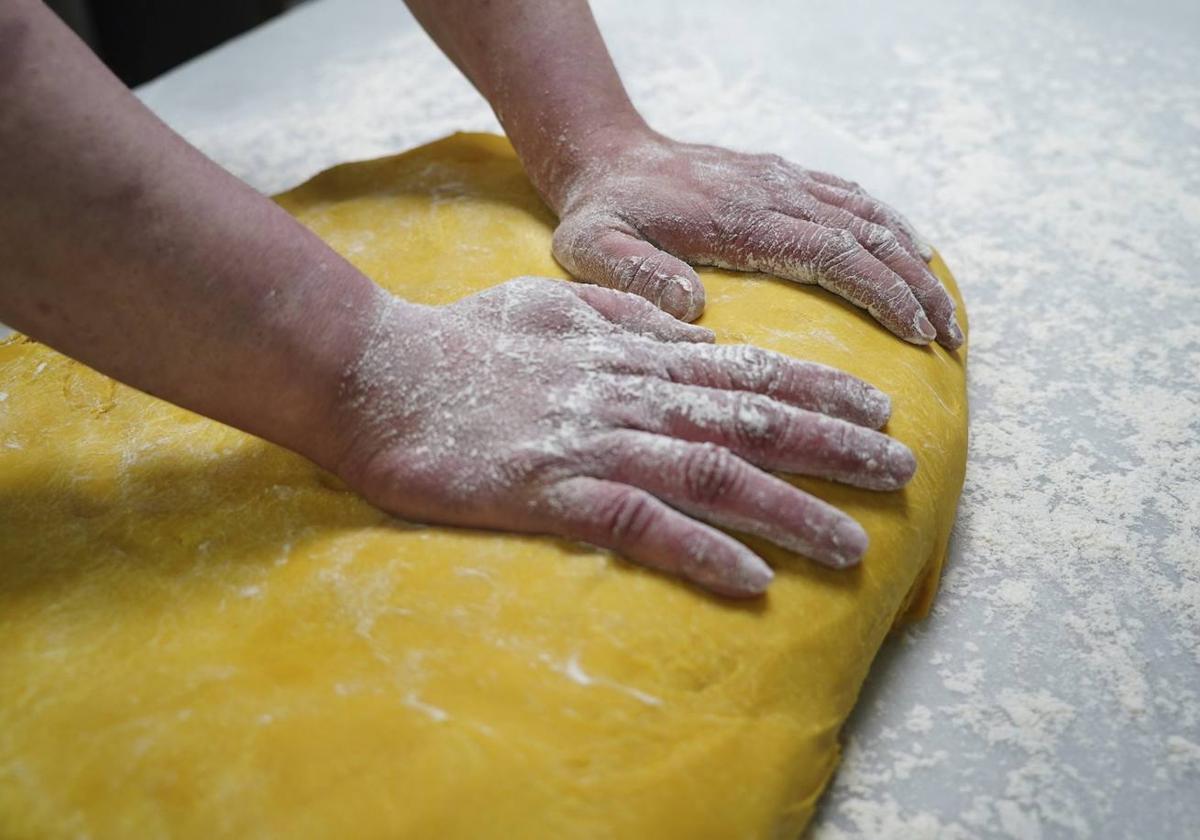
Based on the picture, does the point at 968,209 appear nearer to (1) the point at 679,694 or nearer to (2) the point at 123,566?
(1) the point at 679,694

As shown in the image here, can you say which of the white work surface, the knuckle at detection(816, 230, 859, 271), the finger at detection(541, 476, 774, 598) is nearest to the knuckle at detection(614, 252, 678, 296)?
the knuckle at detection(816, 230, 859, 271)

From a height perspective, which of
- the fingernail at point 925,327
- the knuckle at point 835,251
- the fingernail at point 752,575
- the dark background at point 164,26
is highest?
the knuckle at point 835,251

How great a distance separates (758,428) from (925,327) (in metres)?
0.47

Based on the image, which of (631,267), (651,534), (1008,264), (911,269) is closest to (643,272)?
(631,267)

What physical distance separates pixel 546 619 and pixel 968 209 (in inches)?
63.9

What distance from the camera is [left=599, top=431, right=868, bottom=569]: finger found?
1171 mm

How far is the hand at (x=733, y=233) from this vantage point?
5.09 ft

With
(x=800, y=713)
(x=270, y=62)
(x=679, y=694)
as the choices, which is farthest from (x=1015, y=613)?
(x=270, y=62)

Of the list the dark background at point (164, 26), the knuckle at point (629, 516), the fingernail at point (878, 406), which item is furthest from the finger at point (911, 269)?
the dark background at point (164, 26)

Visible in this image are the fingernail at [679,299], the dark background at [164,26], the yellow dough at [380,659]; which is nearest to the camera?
the yellow dough at [380,659]

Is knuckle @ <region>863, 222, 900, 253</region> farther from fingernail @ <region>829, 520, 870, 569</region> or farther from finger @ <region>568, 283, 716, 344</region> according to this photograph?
fingernail @ <region>829, 520, 870, 569</region>

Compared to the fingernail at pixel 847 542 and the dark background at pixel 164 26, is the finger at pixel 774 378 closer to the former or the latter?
the fingernail at pixel 847 542

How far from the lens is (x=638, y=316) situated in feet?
4.51

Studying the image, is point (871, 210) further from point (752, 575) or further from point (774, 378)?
point (752, 575)
